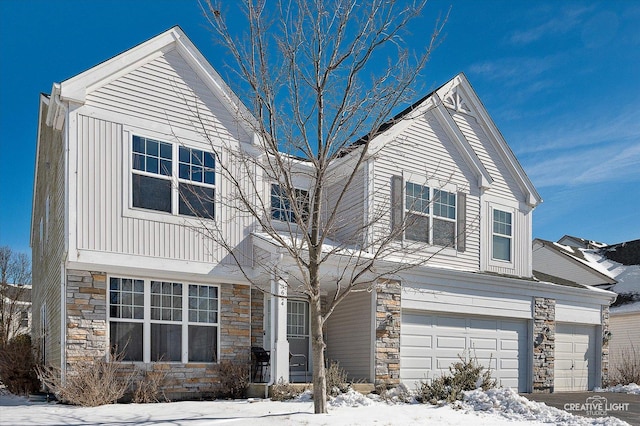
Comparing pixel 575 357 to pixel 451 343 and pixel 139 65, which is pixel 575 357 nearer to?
pixel 451 343

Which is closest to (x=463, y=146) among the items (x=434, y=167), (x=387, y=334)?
(x=434, y=167)

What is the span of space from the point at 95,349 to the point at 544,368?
1174 cm

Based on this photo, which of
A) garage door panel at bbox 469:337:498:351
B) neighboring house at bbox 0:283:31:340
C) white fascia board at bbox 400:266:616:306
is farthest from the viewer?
neighboring house at bbox 0:283:31:340

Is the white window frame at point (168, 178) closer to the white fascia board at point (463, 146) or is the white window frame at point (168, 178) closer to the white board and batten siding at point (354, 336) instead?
the white board and batten siding at point (354, 336)

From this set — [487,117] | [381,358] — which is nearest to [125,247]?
[381,358]

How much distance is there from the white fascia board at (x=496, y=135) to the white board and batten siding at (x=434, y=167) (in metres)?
1.29

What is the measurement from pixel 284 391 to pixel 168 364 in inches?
95.7

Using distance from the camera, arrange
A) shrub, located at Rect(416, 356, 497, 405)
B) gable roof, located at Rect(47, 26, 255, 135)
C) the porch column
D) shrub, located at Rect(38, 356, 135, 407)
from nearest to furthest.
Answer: shrub, located at Rect(38, 356, 135, 407) < shrub, located at Rect(416, 356, 497, 405) < gable roof, located at Rect(47, 26, 255, 135) < the porch column

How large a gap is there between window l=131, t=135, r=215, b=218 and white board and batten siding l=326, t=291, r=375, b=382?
4150mm

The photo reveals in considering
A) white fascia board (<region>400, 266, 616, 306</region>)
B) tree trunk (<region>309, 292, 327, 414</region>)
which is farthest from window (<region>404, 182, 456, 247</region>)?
tree trunk (<region>309, 292, 327, 414</region>)

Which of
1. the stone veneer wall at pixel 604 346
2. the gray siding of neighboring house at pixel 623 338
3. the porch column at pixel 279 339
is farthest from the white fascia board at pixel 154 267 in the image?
the gray siding of neighboring house at pixel 623 338

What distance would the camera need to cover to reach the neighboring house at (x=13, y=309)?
30.0m

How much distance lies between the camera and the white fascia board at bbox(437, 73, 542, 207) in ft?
55.5

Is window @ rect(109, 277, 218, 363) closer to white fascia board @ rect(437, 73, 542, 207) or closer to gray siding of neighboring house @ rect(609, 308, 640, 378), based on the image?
white fascia board @ rect(437, 73, 542, 207)
